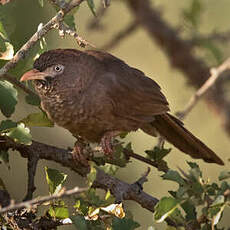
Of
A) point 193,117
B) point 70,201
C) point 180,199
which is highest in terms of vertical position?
point 180,199

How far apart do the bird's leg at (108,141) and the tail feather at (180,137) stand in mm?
595

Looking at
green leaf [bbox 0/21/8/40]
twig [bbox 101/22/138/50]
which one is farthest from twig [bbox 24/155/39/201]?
twig [bbox 101/22/138/50]

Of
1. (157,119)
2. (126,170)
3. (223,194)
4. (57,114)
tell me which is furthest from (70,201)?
(223,194)

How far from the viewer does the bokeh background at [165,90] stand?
6.12 metres

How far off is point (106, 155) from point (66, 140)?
2459 millimetres

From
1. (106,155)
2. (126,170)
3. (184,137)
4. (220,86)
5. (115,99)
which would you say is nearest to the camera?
(106,155)

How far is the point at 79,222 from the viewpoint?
3.29 m

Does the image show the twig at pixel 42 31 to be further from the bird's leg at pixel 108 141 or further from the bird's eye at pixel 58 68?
the bird's eye at pixel 58 68

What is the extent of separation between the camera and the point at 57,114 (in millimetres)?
4500

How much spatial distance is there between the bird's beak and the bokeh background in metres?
0.30

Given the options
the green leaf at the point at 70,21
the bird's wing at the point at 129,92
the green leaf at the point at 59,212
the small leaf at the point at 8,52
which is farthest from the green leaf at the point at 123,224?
the bird's wing at the point at 129,92

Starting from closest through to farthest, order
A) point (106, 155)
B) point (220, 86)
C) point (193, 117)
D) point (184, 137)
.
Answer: point (106, 155), point (184, 137), point (220, 86), point (193, 117)

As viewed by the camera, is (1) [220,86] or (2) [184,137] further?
(1) [220,86]

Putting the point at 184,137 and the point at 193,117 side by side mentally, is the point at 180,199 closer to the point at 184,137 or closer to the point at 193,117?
the point at 184,137
